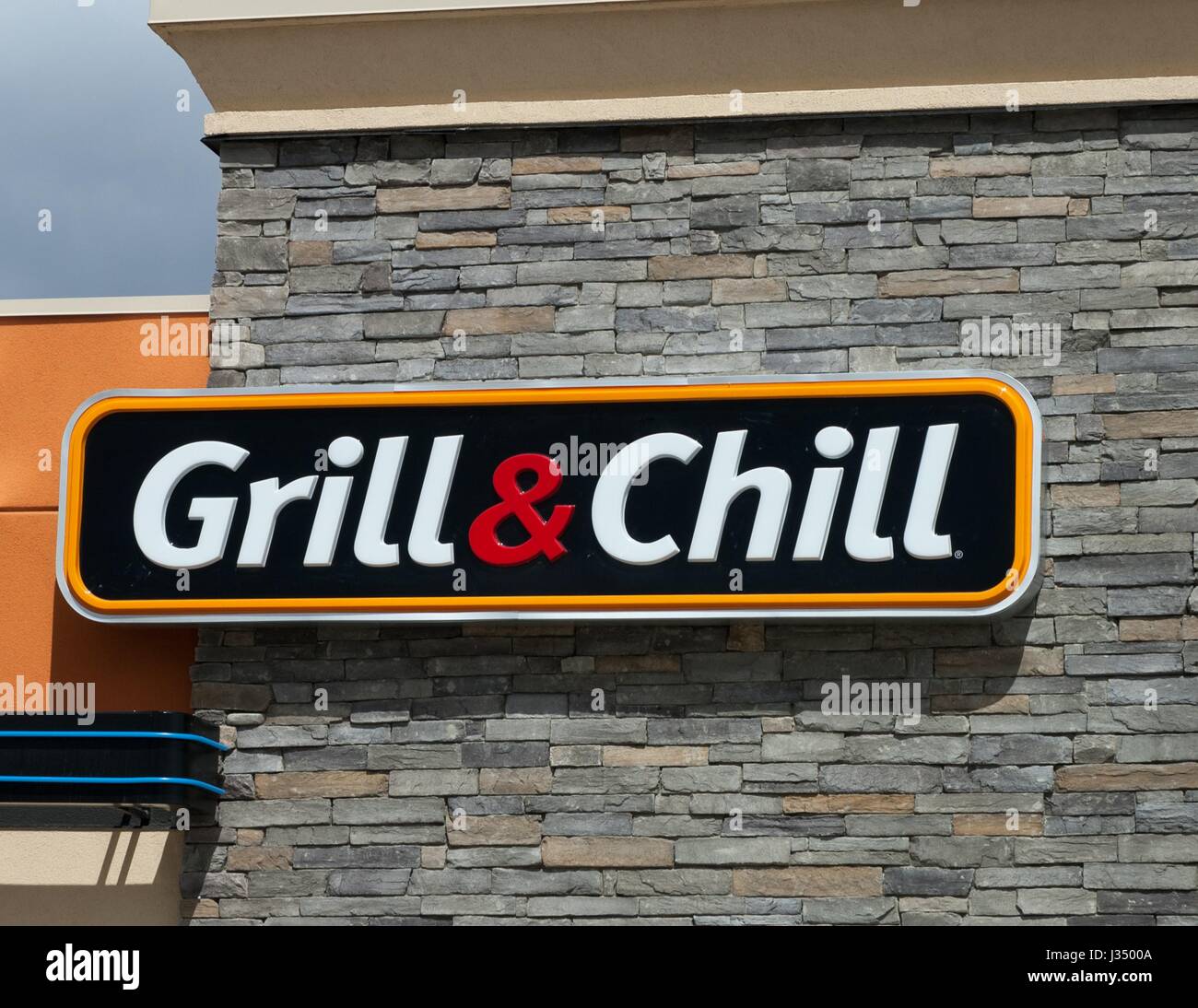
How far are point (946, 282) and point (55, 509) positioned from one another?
5.09m

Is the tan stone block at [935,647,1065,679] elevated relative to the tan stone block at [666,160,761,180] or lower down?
lower down

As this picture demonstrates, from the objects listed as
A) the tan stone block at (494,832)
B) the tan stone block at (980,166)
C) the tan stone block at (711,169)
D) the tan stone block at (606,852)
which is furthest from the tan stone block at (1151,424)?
the tan stone block at (494,832)

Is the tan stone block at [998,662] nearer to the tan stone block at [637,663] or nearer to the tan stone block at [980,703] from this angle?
the tan stone block at [980,703]

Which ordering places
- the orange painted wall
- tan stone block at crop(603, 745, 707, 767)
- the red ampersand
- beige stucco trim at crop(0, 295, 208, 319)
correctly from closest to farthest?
tan stone block at crop(603, 745, 707, 767), the red ampersand, the orange painted wall, beige stucco trim at crop(0, 295, 208, 319)

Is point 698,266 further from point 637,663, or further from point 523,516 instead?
point 637,663

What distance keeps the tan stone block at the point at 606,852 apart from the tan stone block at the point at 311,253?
343cm

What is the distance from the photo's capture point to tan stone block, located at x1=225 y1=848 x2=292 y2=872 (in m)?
8.52

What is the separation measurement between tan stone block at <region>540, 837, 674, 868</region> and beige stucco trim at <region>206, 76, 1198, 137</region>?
3.88 meters

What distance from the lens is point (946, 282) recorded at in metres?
8.69

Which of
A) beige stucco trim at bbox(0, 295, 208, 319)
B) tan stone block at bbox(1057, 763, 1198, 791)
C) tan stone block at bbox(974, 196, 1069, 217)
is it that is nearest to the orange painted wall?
beige stucco trim at bbox(0, 295, 208, 319)

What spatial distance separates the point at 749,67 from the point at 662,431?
2101mm

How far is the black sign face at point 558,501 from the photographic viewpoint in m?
8.23

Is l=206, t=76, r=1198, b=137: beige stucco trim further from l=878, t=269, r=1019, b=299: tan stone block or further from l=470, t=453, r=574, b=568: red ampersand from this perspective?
l=470, t=453, r=574, b=568: red ampersand

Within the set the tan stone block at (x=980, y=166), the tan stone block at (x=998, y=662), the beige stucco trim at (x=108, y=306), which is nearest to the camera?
the tan stone block at (x=998, y=662)
